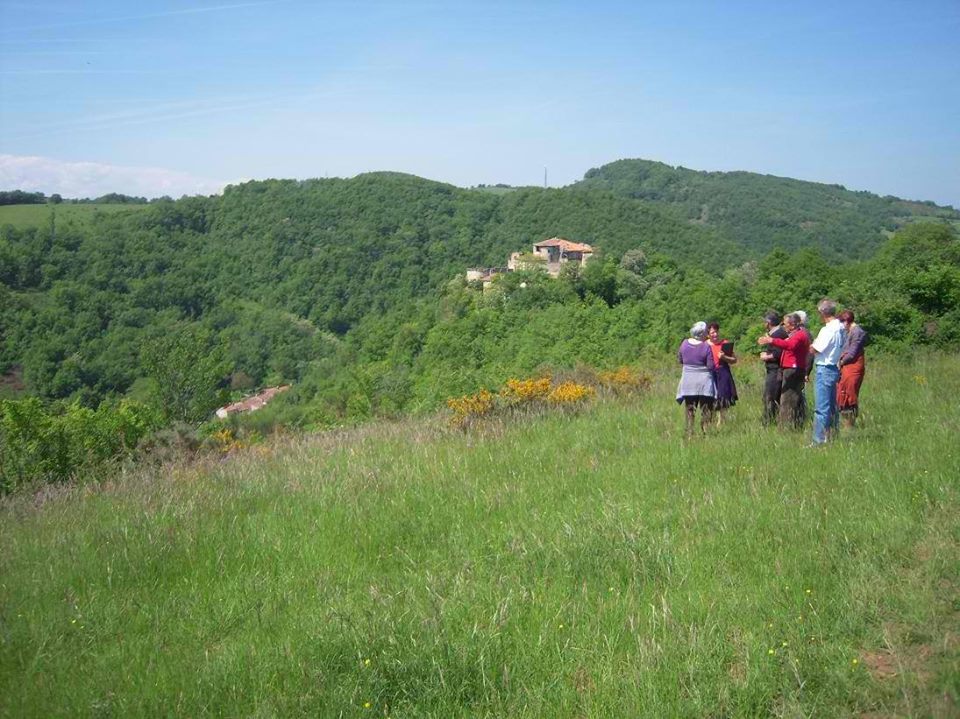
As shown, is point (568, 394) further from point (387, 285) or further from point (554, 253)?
point (387, 285)

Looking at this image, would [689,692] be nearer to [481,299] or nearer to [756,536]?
[756,536]

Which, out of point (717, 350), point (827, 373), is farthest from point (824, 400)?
point (717, 350)

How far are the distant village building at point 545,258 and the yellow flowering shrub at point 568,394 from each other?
54431 millimetres

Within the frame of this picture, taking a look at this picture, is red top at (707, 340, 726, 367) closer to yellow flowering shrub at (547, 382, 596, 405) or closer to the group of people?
the group of people

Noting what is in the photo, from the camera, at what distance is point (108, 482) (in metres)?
6.80

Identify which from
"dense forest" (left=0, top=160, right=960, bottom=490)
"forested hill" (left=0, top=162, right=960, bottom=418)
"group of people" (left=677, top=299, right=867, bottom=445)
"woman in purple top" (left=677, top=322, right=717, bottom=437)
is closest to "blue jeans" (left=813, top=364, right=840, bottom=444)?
"group of people" (left=677, top=299, right=867, bottom=445)

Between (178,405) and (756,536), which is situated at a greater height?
(756,536)

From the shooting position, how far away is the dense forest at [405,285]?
29.0m

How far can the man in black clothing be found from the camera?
7.72 metres

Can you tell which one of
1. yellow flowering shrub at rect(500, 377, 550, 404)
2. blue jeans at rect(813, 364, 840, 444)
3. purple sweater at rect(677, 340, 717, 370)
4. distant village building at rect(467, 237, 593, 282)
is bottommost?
yellow flowering shrub at rect(500, 377, 550, 404)

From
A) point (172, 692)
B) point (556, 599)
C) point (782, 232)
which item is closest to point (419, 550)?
point (556, 599)

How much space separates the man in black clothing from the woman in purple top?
0.59m

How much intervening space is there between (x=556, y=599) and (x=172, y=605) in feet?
6.99

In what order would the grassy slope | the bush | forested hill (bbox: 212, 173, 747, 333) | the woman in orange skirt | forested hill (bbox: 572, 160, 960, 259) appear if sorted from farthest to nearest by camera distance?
forested hill (bbox: 572, 160, 960, 259)
forested hill (bbox: 212, 173, 747, 333)
the bush
the woman in orange skirt
the grassy slope
